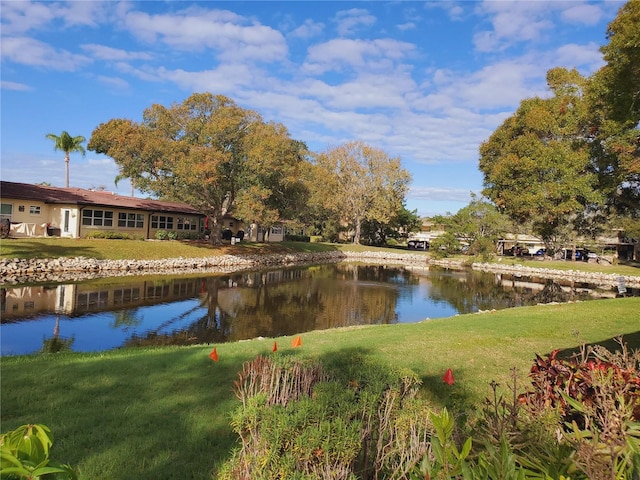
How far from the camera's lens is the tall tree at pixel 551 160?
822 inches

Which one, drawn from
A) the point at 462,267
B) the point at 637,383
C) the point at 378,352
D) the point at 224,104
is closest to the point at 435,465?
the point at 637,383

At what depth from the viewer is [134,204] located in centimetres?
3591

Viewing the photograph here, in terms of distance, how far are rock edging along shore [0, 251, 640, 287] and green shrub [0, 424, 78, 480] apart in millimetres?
21849

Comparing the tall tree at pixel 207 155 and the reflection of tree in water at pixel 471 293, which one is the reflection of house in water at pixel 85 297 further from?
the reflection of tree in water at pixel 471 293

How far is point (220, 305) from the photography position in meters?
17.3

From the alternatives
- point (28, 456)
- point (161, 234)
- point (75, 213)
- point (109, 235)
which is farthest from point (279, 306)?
point (75, 213)

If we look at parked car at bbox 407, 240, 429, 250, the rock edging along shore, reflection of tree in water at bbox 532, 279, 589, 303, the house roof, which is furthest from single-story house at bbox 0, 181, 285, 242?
parked car at bbox 407, 240, 429, 250

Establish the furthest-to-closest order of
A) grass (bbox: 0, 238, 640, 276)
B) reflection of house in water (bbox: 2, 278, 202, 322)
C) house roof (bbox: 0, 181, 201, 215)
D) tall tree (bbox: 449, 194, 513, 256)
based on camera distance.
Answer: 1. tall tree (bbox: 449, 194, 513, 256)
2. house roof (bbox: 0, 181, 201, 215)
3. grass (bbox: 0, 238, 640, 276)
4. reflection of house in water (bbox: 2, 278, 202, 322)

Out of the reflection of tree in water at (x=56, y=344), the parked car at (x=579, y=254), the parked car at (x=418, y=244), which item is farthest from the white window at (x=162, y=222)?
the parked car at (x=579, y=254)

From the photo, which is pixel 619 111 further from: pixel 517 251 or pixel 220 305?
pixel 517 251

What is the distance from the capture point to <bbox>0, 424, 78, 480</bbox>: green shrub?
3.59 feet

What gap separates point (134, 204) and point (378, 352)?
33455 millimetres

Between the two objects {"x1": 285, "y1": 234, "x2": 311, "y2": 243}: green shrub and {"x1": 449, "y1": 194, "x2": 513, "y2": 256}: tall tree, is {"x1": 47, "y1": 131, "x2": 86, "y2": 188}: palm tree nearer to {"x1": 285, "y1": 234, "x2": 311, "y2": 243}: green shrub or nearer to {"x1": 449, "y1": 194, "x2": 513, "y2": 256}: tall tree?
{"x1": 285, "y1": 234, "x2": 311, "y2": 243}: green shrub

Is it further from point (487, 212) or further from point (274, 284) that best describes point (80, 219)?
point (487, 212)
